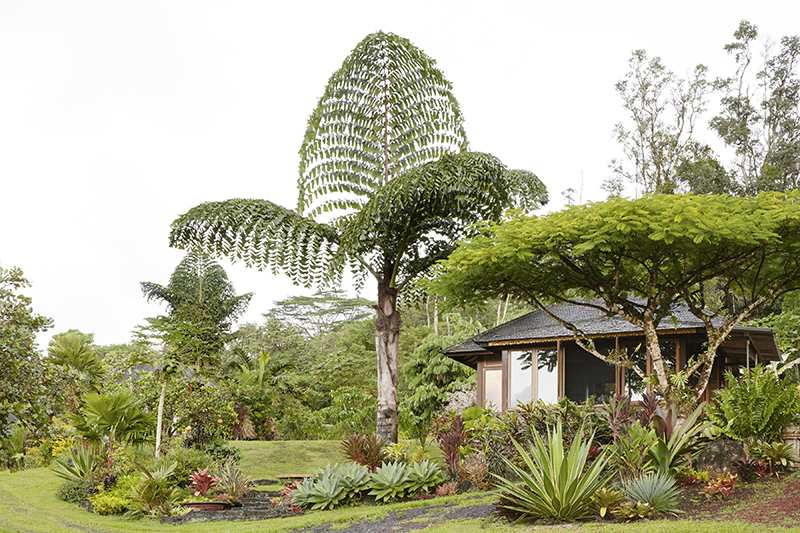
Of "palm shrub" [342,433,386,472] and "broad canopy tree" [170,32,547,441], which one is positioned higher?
"broad canopy tree" [170,32,547,441]

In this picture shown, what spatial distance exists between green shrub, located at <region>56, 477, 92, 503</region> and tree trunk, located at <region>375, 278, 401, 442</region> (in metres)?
5.76

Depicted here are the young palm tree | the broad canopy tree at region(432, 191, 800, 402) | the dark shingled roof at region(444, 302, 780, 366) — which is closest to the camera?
the broad canopy tree at region(432, 191, 800, 402)

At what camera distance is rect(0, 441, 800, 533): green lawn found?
6.40 m

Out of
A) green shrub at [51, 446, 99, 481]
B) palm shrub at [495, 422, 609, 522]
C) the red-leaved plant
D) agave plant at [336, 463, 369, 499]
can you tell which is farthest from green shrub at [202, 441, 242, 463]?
palm shrub at [495, 422, 609, 522]

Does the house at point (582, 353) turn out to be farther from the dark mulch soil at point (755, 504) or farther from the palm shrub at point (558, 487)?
the palm shrub at point (558, 487)


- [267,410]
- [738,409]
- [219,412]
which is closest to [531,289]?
[738,409]

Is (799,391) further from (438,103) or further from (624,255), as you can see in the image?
(438,103)

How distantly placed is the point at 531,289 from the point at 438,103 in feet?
15.9

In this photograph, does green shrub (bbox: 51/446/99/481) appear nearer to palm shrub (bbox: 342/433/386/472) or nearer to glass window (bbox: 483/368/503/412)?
palm shrub (bbox: 342/433/386/472)

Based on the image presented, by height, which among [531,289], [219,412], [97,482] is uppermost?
[531,289]

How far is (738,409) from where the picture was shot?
8.95 m

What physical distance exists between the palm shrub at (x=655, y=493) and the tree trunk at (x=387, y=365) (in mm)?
5641

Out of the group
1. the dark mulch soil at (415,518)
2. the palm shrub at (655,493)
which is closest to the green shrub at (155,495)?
the dark mulch soil at (415,518)

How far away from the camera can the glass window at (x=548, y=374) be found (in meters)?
15.3
